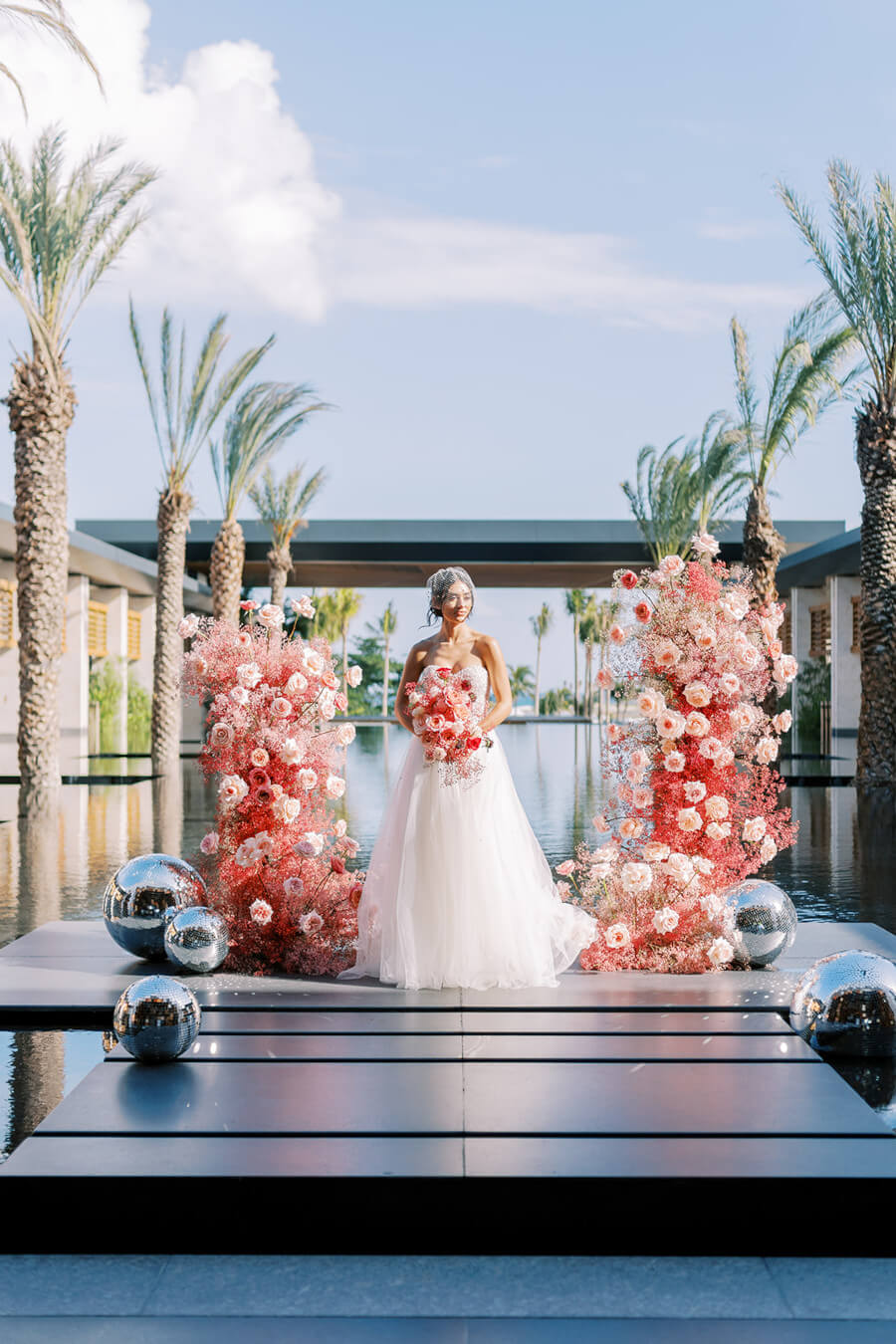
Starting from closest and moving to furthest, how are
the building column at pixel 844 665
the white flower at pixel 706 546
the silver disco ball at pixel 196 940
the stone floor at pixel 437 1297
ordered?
A: the stone floor at pixel 437 1297 < the silver disco ball at pixel 196 940 < the white flower at pixel 706 546 < the building column at pixel 844 665

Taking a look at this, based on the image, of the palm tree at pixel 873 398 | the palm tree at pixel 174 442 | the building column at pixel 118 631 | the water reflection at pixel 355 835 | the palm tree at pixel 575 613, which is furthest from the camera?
the palm tree at pixel 575 613

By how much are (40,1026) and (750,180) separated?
1460cm

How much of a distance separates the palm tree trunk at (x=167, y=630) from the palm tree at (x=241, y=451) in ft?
5.98

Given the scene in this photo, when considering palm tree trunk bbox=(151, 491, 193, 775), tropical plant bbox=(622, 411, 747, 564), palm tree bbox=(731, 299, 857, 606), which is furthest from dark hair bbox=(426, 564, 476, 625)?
tropical plant bbox=(622, 411, 747, 564)

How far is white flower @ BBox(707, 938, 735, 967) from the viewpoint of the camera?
5.55 meters

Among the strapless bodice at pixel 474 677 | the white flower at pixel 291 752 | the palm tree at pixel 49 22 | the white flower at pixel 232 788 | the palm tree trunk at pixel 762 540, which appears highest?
the palm tree at pixel 49 22

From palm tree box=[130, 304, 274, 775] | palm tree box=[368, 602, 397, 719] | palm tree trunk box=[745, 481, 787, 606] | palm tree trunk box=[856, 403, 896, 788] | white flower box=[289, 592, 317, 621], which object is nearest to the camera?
white flower box=[289, 592, 317, 621]

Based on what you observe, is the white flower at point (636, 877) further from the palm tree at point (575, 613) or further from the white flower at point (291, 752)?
the palm tree at point (575, 613)

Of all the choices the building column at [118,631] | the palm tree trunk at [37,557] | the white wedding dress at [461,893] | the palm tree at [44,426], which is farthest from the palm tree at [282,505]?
the white wedding dress at [461,893]

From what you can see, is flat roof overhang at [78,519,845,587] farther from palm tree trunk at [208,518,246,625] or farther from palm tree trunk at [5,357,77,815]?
palm tree trunk at [5,357,77,815]

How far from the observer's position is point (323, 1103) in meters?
3.71

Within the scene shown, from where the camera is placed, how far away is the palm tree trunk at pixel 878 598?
54.1 ft

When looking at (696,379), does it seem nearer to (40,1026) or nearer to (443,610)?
(443,610)

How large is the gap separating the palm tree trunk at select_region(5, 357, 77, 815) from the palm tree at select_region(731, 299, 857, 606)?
10.7m
